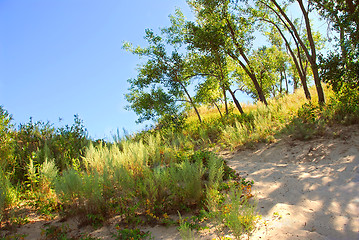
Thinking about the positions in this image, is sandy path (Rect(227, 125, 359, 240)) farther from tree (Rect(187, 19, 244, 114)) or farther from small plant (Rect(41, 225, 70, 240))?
tree (Rect(187, 19, 244, 114))

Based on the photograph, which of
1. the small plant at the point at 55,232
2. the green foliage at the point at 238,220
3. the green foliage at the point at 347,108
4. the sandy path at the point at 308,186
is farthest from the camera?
the green foliage at the point at 347,108

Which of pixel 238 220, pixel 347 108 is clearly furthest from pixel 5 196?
pixel 347 108

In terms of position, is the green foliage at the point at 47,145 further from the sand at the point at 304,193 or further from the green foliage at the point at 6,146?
the sand at the point at 304,193

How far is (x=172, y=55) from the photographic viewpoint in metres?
14.5

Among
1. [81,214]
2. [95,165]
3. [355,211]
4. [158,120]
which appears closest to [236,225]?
[355,211]

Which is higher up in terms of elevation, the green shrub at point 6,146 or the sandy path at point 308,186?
the green shrub at point 6,146

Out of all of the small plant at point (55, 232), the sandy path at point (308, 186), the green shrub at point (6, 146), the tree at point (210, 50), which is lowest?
the sandy path at point (308, 186)

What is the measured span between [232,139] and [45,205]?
6189mm

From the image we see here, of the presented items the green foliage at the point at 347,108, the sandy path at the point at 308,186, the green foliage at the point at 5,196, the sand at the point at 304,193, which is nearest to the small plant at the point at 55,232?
the sand at the point at 304,193

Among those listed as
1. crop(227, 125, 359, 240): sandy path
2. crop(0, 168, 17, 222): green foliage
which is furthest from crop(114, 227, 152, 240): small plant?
crop(0, 168, 17, 222): green foliage

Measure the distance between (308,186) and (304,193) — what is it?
0.36 metres

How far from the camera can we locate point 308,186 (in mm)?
5098

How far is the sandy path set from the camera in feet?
12.0

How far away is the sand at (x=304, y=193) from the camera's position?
3.67m
